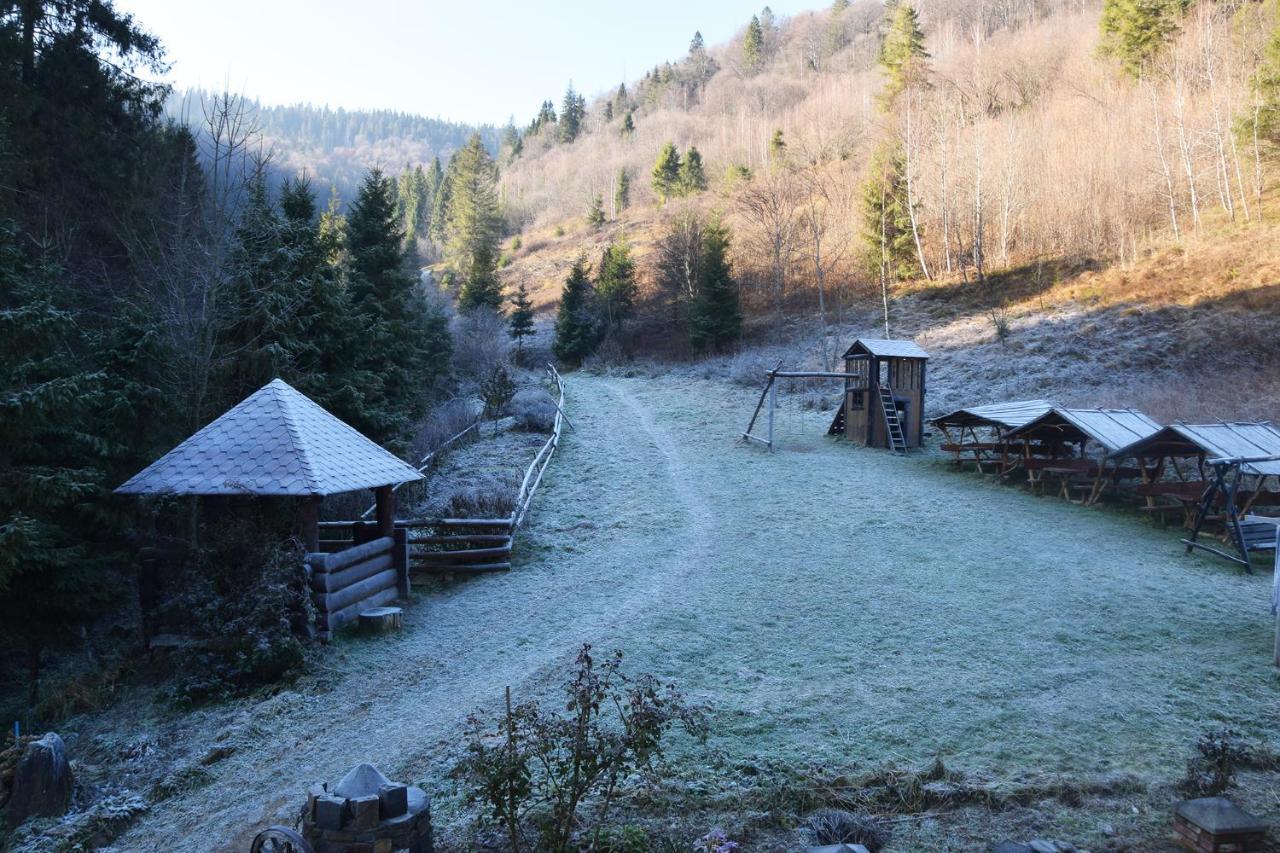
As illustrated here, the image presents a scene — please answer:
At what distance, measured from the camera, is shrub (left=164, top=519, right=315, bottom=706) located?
877 cm

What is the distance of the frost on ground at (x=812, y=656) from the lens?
6441 mm

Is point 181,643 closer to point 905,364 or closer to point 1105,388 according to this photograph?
point 905,364

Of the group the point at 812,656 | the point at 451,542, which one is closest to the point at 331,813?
the point at 812,656

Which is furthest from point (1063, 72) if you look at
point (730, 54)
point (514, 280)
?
point (730, 54)

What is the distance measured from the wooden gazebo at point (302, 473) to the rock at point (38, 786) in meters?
3.28

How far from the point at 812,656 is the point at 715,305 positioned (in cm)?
3054

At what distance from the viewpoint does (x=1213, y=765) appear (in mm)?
5594

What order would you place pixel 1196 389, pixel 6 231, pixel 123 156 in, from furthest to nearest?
1. pixel 1196 389
2. pixel 123 156
3. pixel 6 231

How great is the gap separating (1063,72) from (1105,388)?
120ft

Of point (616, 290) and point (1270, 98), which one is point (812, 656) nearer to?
point (1270, 98)

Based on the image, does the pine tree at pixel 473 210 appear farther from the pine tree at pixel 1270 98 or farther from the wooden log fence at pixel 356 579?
the wooden log fence at pixel 356 579

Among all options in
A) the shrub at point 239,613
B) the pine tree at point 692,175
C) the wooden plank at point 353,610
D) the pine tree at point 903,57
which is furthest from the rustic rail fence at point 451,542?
the pine tree at point 692,175

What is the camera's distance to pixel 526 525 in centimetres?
1562

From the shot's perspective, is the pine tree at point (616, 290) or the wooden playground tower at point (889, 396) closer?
the wooden playground tower at point (889, 396)
